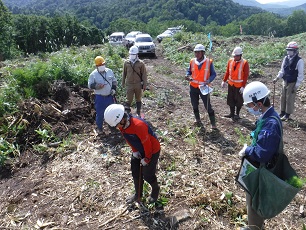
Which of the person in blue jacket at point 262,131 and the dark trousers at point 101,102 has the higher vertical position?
the person in blue jacket at point 262,131

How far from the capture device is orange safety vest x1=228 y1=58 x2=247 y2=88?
259 inches

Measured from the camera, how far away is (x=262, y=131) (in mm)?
2932

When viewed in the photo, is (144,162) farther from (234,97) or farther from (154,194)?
(234,97)

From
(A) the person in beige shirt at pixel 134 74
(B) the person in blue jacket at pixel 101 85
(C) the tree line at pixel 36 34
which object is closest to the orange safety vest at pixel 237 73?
(A) the person in beige shirt at pixel 134 74

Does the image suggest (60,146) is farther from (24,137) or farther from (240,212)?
(240,212)

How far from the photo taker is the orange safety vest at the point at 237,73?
658 centimetres

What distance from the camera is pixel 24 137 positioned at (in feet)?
21.2

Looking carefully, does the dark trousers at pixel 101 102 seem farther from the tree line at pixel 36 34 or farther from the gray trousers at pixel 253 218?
the tree line at pixel 36 34

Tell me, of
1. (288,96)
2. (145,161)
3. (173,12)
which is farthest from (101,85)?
(173,12)

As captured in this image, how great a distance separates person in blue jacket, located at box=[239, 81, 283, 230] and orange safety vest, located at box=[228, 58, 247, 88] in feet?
11.8

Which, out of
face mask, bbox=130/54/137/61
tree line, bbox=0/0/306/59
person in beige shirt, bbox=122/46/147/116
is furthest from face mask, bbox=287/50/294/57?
tree line, bbox=0/0/306/59

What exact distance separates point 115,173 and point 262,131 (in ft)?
9.84

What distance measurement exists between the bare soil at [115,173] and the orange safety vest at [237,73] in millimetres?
1060

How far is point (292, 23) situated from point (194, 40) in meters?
79.1
